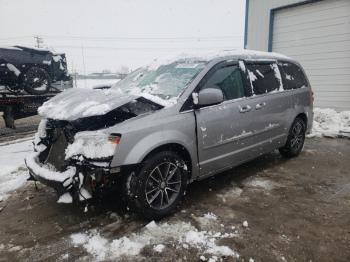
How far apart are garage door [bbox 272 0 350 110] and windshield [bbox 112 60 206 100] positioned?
23.5 feet

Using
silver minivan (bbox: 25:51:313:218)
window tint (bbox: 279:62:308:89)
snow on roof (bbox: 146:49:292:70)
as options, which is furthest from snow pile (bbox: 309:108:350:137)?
snow on roof (bbox: 146:49:292:70)

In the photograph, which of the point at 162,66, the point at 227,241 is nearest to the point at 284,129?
the point at 162,66

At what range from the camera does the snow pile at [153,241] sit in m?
2.85

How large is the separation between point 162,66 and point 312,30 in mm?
7671

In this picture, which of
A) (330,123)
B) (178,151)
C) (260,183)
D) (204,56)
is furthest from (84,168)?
(330,123)

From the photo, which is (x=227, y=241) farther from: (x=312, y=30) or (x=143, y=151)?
(x=312, y=30)

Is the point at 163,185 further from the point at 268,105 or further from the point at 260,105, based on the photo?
the point at 268,105

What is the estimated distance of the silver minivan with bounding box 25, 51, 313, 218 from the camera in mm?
3039

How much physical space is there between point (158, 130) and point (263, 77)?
2.24 m

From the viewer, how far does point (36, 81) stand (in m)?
10.0

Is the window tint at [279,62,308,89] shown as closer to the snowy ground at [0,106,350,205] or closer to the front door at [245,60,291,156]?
the front door at [245,60,291,156]

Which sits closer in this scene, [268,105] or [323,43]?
[268,105]

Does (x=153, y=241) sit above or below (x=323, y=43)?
below

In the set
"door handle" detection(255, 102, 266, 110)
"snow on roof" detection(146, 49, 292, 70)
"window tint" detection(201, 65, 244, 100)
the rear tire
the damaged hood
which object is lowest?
the rear tire
